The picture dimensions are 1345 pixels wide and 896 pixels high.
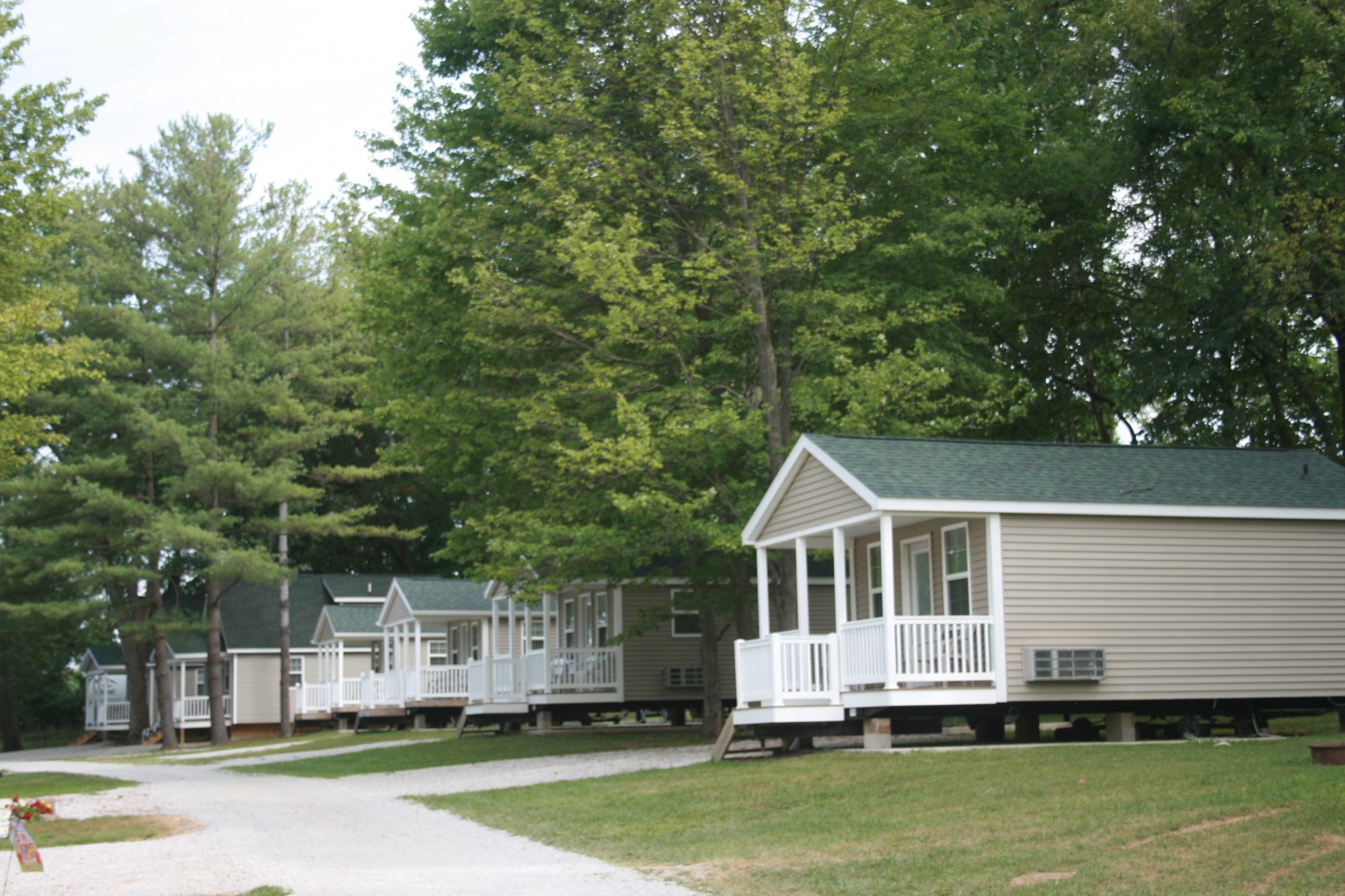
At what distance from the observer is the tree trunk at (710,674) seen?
26156 millimetres

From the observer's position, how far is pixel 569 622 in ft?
111

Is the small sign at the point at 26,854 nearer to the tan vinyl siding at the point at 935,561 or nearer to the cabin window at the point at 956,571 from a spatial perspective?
the tan vinyl siding at the point at 935,561

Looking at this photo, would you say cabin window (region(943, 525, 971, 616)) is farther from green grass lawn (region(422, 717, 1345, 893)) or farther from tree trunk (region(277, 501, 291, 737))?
tree trunk (region(277, 501, 291, 737))

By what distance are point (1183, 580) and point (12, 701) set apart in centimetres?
5329

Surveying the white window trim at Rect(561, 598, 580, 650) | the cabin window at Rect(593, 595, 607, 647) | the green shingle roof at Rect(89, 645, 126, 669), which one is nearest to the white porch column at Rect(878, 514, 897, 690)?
the cabin window at Rect(593, 595, 607, 647)

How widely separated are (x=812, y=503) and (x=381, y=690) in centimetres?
2443

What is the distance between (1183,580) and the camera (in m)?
18.5

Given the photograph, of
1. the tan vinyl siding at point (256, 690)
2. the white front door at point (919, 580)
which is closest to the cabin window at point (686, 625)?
the white front door at point (919, 580)

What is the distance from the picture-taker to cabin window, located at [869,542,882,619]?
68.7 feet

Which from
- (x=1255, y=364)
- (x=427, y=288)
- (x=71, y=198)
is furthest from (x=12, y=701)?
(x=1255, y=364)

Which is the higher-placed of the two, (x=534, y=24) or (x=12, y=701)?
(x=534, y=24)

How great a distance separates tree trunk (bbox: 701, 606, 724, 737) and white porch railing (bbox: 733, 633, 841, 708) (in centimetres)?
689

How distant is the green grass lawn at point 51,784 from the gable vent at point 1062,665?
46.5 feet

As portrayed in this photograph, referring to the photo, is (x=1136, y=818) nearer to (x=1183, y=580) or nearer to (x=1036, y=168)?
(x=1183, y=580)
